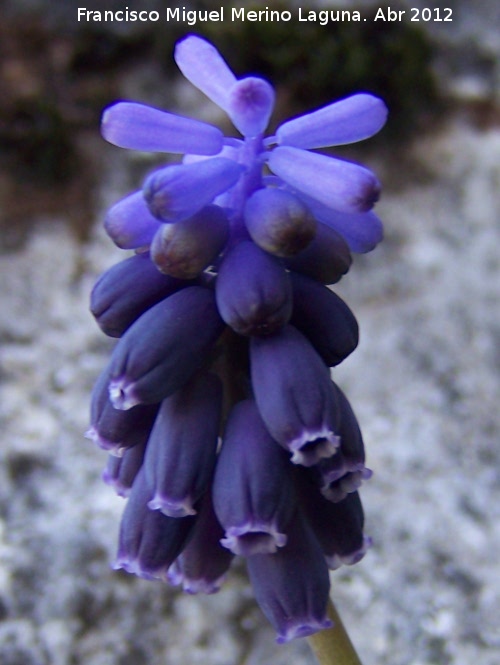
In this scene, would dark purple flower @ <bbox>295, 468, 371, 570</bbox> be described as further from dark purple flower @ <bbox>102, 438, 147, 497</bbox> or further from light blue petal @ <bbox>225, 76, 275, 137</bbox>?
light blue petal @ <bbox>225, 76, 275, 137</bbox>

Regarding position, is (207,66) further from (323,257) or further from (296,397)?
(296,397)

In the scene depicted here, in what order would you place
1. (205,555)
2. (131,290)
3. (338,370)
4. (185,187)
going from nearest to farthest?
(185,187) → (131,290) → (205,555) → (338,370)

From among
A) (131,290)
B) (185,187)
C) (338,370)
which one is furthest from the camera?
(338,370)

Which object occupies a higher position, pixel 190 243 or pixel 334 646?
pixel 190 243

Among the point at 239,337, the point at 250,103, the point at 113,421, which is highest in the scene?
the point at 250,103

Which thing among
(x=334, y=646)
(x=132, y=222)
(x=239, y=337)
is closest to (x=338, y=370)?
(x=334, y=646)

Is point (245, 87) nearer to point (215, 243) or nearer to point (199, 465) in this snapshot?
point (215, 243)

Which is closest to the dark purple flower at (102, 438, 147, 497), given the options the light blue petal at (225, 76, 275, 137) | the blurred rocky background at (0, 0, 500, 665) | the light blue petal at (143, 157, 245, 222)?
the light blue petal at (143, 157, 245, 222)
